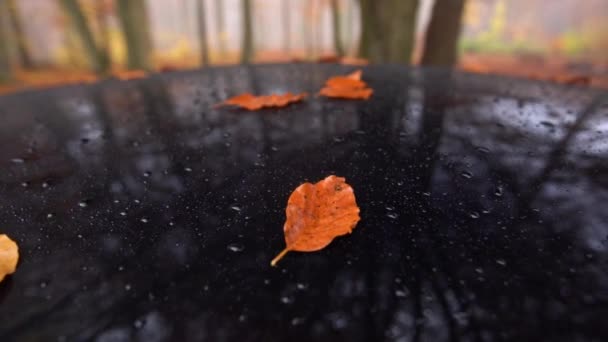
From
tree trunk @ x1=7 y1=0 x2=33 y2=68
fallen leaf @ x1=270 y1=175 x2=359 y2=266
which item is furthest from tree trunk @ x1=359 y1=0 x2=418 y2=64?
tree trunk @ x1=7 y1=0 x2=33 y2=68

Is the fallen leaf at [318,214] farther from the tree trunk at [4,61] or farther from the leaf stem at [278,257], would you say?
the tree trunk at [4,61]

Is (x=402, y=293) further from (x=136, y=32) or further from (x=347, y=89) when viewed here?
(x=136, y=32)

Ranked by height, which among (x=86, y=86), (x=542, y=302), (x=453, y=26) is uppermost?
(x=453, y=26)

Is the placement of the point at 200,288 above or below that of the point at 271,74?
below

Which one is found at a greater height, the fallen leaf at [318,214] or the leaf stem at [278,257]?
the fallen leaf at [318,214]

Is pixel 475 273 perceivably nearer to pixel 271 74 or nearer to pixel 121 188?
Result: pixel 121 188

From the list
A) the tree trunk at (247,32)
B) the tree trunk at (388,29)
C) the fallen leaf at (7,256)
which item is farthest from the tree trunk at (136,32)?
the fallen leaf at (7,256)

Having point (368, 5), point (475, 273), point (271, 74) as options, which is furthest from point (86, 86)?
point (368, 5)
